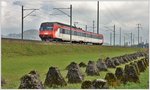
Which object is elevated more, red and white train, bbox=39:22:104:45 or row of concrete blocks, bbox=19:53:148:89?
red and white train, bbox=39:22:104:45

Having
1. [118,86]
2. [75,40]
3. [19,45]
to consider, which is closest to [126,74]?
[118,86]

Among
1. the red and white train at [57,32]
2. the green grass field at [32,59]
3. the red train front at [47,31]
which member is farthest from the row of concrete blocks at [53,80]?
the red and white train at [57,32]

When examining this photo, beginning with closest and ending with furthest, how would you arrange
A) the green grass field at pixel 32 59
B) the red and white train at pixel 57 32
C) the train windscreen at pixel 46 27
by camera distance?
1. the green grass field at pixel 32 59
2. the red and white train at pixel 57 32
3. the train windscreen at pixel 46 27

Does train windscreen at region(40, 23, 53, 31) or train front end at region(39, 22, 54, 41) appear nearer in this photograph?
train front end at region(39, 22, 54, 41)

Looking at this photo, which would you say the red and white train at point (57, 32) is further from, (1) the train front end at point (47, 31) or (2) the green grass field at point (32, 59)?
(2) the green grass field at point (32, 59)

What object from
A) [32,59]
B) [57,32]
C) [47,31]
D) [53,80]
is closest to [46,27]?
[47,31]

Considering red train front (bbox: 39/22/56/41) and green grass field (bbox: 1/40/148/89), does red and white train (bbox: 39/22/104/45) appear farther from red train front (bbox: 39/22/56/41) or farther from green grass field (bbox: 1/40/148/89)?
green grass field (bbox: 1/40/148/89)

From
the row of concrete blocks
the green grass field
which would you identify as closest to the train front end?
the green grass field

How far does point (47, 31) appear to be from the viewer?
1805 inches

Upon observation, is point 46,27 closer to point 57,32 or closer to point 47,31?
point 47,31

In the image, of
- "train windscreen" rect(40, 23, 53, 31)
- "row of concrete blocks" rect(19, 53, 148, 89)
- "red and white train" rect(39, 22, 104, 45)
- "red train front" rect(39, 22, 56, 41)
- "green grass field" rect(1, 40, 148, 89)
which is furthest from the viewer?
"train windscreen" rect(40, 23, 53, 31)

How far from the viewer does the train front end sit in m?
45.8

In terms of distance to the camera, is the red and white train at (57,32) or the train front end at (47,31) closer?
the train front end at (47,31)

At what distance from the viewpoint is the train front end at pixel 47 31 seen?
4575 cm
